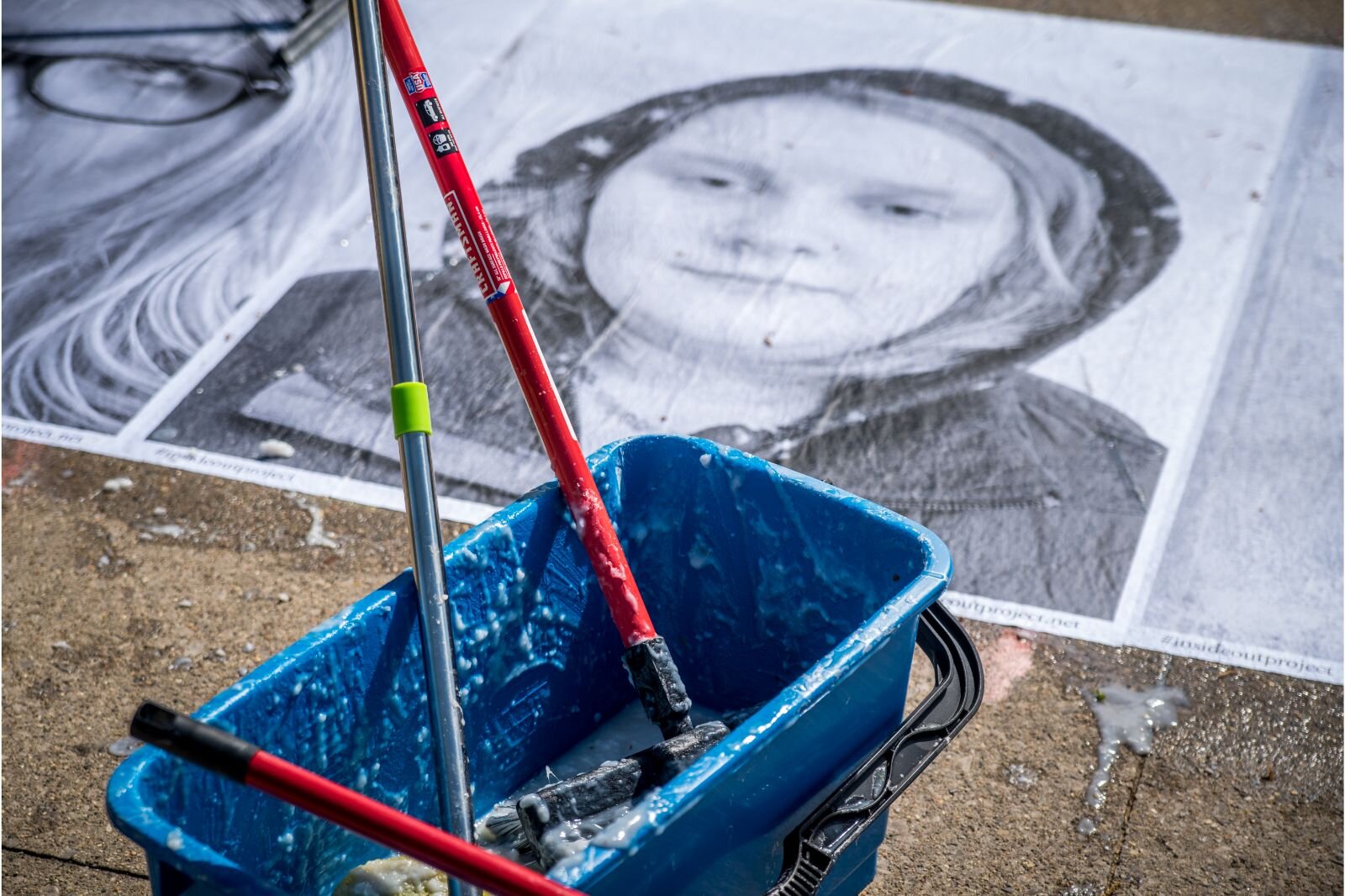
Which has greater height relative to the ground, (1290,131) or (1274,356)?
(1290,131)

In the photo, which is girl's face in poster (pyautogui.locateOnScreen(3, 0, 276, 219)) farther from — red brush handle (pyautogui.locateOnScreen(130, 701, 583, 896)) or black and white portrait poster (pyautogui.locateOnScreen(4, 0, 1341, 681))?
red brush handle (pyautogui.locateOnScreen(130, 701, 583, 896))

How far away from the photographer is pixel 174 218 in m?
3.44

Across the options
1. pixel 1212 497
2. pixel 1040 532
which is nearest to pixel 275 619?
pixel 1040 532

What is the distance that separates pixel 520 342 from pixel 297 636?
0.88 metres

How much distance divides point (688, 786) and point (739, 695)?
66 cm

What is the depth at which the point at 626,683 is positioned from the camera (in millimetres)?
1986

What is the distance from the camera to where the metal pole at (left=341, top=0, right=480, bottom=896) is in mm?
1516

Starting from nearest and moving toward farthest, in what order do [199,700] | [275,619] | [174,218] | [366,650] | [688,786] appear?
[688,786]
[366,650]
[199,700]
[275,619]
[174,218]

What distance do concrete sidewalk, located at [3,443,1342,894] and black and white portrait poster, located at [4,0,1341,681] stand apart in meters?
0.12

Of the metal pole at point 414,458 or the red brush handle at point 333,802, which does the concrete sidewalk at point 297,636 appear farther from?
the red brush handle at point 333,802

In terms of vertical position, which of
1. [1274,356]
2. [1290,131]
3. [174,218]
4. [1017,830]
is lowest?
[1017,830]

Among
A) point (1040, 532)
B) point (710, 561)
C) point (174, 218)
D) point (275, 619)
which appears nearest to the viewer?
point (710, 561)

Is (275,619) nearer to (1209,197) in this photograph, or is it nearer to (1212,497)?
(1212,497)

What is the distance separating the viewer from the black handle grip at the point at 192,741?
118 cm
